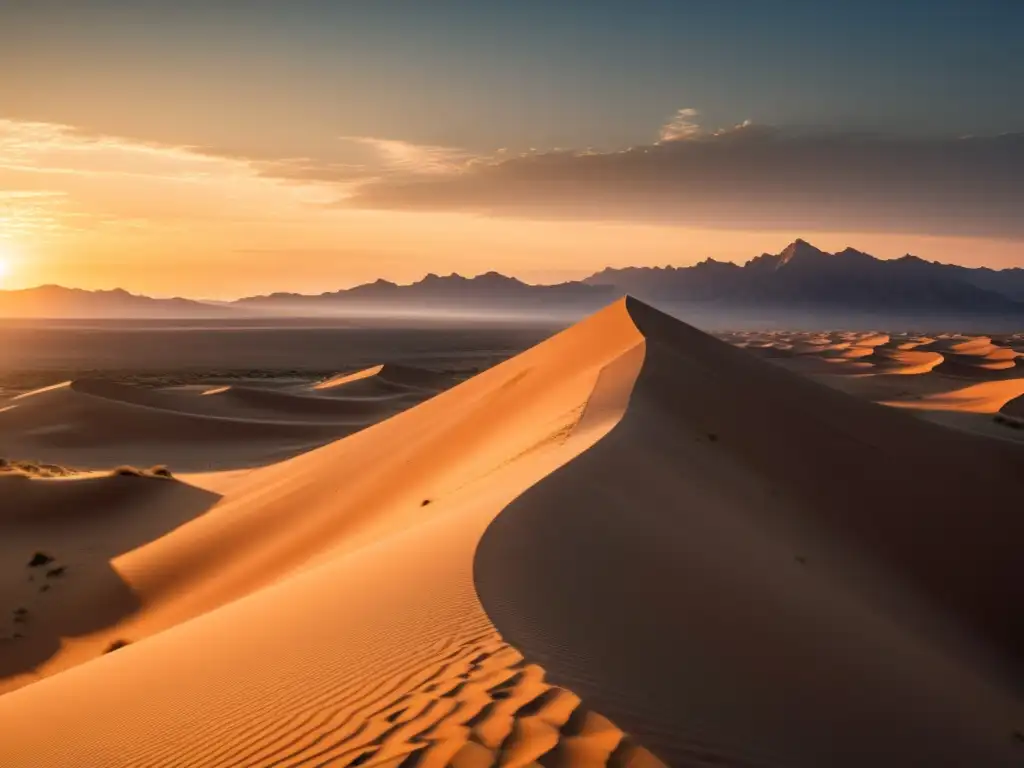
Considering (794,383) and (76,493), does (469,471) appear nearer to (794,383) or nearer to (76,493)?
(794,383)

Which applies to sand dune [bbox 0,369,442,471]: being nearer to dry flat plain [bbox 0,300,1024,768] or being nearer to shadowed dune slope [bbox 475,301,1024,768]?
dry flat plain [bbox 0,300,1024,768]

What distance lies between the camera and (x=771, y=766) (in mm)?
3521

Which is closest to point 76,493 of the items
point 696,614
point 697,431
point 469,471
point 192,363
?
point 469,471

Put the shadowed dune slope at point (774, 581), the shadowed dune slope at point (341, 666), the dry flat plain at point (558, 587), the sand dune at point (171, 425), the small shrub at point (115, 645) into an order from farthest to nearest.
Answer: the sand dune at point (171, 425), the small shrub at point (115, 645), the shadowed dune slope at point (774, 581), the dry flat plain at point (558, 587), the shadowed dune slope at point (341, 666)

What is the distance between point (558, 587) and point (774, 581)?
2.51 meters

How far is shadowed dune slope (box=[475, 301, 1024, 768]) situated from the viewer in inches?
166

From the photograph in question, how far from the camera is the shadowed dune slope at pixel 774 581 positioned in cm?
423

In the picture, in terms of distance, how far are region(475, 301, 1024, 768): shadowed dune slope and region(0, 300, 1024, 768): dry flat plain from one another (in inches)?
1.3

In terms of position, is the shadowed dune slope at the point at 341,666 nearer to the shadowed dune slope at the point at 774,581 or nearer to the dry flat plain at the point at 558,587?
the dry flat plain at the point at 558,587

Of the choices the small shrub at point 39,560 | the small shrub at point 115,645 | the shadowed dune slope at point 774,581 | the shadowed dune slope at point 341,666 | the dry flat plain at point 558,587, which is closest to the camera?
the shadowed dune slope at point 341,666

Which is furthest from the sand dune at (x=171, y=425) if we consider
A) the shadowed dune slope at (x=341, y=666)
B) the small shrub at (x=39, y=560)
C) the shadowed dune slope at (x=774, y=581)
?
the shadowed dune slope at (x=774, y=581)

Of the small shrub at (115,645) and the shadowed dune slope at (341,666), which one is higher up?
the shadowed dune slope at (341,666)

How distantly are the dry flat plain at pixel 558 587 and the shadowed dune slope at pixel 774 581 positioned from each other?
0.11 ft

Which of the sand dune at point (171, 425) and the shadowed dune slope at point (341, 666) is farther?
the sand dune at point (171, 425)
